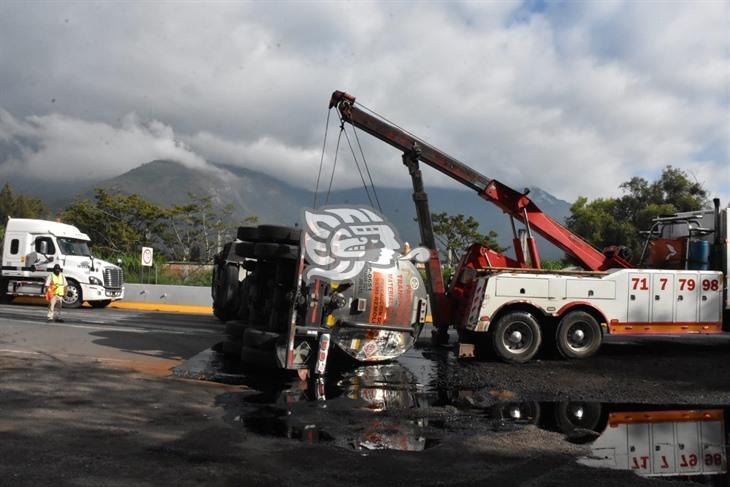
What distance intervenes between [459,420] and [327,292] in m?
2.71

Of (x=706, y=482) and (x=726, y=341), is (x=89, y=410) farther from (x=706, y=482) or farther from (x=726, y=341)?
(x=726, y=341)

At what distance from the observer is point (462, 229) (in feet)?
122

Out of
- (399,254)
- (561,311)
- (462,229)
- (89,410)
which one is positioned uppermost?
(462,229)

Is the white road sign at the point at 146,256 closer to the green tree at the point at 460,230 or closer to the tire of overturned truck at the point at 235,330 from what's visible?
the tire of overturned truck at the point at 235,330

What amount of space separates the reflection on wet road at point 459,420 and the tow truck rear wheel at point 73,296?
1218 centimetres

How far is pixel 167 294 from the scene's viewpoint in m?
23.3

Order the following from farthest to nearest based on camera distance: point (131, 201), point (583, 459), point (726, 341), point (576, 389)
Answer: point (131, 201) < point (726, 341) < point (576, 389) < point (583, 459)

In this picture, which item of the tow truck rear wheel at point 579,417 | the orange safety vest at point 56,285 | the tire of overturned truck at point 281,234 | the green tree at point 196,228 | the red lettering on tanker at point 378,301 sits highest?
the green tree at point 196,228

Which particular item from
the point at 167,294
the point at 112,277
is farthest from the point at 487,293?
the point at 167,294

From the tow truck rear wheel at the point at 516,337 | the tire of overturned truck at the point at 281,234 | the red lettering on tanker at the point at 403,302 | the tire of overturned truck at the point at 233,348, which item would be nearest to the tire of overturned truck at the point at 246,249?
the tire of overturned truck at the point at 281,234

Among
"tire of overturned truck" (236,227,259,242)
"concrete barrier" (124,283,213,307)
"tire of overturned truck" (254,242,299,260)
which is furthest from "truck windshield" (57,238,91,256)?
"tire of overturned truck" (254,242,299,260)

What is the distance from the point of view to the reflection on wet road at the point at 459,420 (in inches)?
217

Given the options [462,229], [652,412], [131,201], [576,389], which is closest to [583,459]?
[652,412]

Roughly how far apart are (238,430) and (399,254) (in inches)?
177
